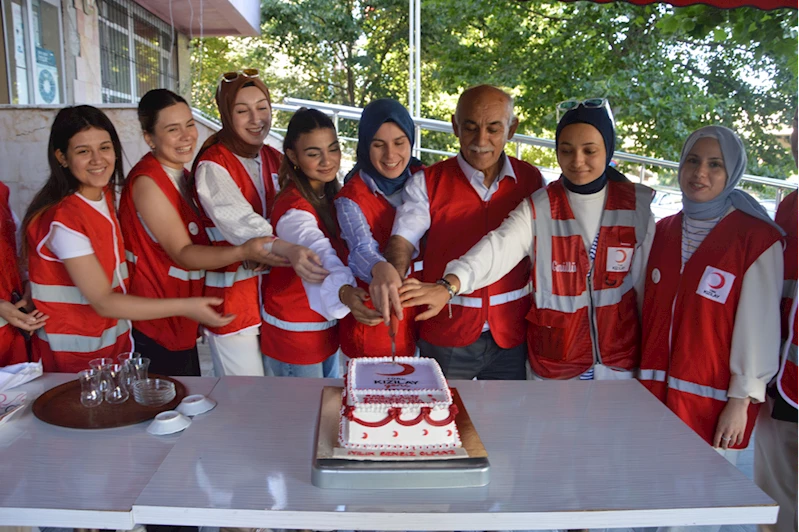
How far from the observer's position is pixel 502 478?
152 centimetres

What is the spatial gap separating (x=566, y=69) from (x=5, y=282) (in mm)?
8555

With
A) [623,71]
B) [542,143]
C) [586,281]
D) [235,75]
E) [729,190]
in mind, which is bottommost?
[586,281]

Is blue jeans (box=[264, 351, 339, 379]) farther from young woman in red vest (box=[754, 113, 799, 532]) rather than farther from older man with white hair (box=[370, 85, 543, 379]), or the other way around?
young woman in red vest (box=[754, 113, 799, 532])

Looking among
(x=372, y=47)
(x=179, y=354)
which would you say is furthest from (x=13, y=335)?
(x=372, y=47)

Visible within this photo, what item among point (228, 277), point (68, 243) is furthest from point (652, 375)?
point (68, 243)

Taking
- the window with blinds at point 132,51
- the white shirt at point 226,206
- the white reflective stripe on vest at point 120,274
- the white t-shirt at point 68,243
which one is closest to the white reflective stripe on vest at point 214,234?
the white shirt at point 226,206

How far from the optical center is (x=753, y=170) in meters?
8.70

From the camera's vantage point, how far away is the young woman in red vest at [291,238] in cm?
242

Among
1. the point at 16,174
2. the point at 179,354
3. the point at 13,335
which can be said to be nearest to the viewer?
the point at 13,335


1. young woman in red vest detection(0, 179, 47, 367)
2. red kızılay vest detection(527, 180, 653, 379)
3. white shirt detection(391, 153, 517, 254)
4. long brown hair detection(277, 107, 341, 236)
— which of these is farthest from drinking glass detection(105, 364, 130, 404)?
red kızılay vest detection(527, 180, 653, 379)

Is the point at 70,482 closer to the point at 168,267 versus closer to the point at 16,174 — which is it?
the point at 168,267

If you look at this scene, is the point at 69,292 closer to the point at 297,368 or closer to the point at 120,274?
the point at 120,274

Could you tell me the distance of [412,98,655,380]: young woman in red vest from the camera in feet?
7.32

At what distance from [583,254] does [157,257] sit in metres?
1.73
